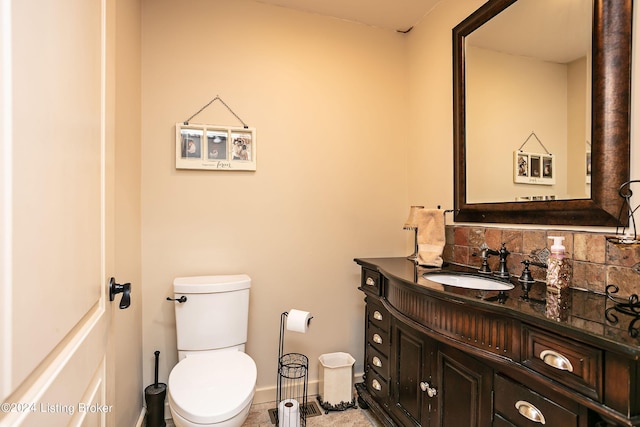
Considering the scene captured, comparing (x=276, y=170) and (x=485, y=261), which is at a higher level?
(x=276, y=170)

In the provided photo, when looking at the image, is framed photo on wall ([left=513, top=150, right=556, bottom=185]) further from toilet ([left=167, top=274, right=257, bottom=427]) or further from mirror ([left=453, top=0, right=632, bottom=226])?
toilet ([left=167, top=274, right=257, bottom=427])

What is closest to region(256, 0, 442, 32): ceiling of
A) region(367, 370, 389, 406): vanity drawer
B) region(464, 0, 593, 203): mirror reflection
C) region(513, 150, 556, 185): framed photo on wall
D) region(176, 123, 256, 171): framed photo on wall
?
region(464, 0, 593, 203): mirror reflection

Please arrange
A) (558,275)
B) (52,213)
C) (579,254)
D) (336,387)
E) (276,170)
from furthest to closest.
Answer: (276,170)
(336,387)
(579,254)
(558,275)
(52,213)

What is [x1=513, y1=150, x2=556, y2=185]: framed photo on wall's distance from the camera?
4.86 feet

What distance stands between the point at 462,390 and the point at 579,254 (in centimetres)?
70

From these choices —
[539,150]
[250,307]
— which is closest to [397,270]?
[539,150]

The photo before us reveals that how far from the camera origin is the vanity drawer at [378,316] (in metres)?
1.87

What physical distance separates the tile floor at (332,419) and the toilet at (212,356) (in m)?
0.45

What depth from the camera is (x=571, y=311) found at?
1010 mm

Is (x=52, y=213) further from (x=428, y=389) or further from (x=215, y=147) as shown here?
(x=215, y=147)

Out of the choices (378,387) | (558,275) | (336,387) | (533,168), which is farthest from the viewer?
(336,387)

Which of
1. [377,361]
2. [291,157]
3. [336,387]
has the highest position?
[291,157]

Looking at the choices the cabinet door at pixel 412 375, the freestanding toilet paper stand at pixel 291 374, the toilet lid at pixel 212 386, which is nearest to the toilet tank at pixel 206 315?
the toilet lid at pixel 212 386

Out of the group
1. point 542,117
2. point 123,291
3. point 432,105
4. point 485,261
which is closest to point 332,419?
point 485,261
